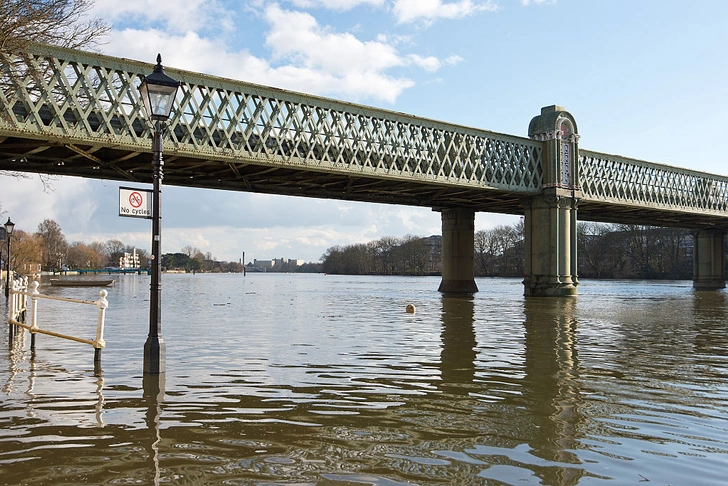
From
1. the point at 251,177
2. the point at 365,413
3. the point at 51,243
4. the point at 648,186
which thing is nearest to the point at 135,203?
the point at 365,413

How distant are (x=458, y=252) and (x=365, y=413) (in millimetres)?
49872

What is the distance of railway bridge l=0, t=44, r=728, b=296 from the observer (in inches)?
1148

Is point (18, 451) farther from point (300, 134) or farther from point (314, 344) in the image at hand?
point (300, 134)

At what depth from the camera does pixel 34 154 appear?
32281mm

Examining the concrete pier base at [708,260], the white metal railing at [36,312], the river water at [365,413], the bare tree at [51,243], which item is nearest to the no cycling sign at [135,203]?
the white metal railing at [36,312]

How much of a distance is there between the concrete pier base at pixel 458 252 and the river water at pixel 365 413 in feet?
132

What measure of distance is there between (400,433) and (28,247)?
412ft

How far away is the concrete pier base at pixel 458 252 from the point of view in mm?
57906

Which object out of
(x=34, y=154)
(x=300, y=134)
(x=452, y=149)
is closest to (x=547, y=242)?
(x=452, y=149)

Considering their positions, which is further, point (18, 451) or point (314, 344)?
point (314, 344)

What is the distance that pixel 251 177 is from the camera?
4147cm

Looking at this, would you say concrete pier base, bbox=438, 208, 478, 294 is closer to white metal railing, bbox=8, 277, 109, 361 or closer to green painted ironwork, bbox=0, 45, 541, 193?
green painted ironwork, bbox=0, 45, 541, 193

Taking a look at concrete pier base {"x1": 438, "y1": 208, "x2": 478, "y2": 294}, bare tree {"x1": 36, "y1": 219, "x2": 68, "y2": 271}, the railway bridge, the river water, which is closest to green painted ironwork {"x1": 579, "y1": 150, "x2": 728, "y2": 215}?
the railway bridge

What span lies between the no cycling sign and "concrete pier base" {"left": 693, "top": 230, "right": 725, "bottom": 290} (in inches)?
3179
